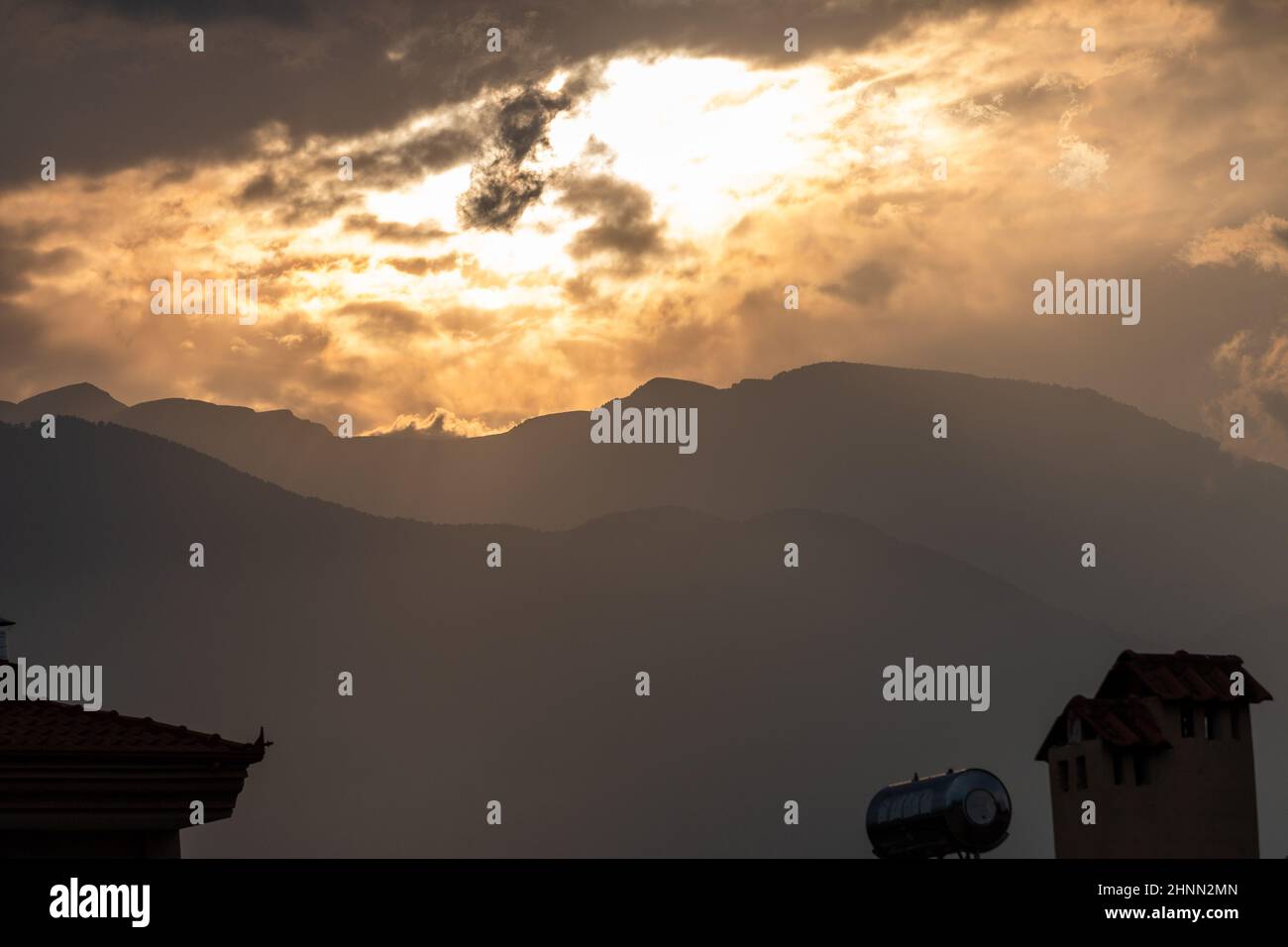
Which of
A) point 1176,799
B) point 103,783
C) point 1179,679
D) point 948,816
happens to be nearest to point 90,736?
point 103,783

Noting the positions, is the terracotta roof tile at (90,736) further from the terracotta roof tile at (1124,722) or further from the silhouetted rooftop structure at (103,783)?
the terracotta roof tile at (1124,722)

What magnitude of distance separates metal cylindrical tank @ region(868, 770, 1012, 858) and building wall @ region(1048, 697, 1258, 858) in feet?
13.4

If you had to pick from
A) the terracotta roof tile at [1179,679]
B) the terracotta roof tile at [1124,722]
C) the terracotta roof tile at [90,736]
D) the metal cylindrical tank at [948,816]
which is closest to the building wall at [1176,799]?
the terracotta roof tile at [1124,722]

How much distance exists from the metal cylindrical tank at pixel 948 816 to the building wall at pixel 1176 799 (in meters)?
4.07

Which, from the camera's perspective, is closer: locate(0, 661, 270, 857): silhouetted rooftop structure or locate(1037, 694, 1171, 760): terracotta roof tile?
locate(0, 661, 270, 857): silhouetted rooftop structure

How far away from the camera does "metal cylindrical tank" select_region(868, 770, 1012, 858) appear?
57.2 m

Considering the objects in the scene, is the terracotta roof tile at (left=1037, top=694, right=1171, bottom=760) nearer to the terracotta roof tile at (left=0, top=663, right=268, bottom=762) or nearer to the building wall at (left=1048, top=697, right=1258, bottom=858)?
the building wall at (left=1048, top=697, right=1258, bottom=858)

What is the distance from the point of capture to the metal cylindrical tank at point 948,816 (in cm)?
5719

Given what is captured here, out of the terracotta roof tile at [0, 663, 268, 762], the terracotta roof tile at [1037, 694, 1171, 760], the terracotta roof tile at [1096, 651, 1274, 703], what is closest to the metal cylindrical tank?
the terracotta roof tile at [1037, 694, 1171, 760]

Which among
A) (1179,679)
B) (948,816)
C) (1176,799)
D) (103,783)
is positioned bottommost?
(948,816)

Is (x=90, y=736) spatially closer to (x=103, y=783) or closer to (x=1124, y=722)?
(x=103, y=783)

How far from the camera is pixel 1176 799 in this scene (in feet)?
192

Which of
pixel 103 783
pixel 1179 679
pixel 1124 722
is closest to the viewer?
pixel 103 783

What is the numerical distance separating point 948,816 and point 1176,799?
876 cm
